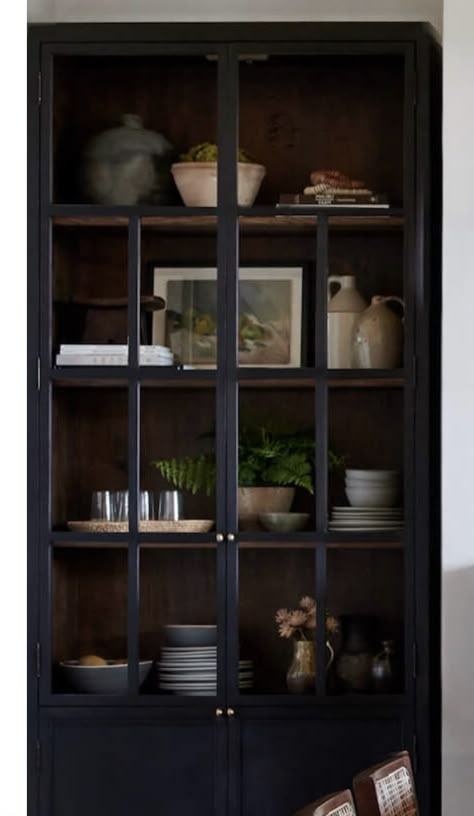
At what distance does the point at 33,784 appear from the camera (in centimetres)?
377

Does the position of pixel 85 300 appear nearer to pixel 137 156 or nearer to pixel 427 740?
pixel 137 156

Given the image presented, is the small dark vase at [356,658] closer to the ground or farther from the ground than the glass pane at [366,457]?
closer to the ground

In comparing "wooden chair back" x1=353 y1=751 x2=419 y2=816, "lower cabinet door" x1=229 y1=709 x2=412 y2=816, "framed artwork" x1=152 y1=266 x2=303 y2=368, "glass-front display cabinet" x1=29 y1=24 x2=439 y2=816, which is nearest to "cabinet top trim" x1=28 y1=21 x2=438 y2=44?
"glass-front display cabinet" x1=29 y1=24 x2=439 y2=816

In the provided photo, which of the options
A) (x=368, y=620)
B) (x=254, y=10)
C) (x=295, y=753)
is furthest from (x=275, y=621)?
(x=254, y=10)

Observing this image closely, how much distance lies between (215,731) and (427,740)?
569mm

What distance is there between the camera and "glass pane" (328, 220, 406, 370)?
3750 millimetres

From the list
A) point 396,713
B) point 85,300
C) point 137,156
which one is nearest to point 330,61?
point 137,156

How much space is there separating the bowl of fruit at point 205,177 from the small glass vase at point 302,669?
122cm

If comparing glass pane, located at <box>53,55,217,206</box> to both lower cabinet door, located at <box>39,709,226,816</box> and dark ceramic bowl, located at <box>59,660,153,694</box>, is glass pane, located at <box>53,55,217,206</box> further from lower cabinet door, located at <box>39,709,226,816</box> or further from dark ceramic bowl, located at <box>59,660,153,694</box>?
lower cabinet door, located at <box>39,709,226,816</box>

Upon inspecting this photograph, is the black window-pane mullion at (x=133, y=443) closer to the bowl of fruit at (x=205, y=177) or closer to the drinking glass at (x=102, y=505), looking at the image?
the drinking glass at (x=102, y=505)

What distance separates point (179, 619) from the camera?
3.87 meters

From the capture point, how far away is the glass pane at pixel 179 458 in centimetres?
377

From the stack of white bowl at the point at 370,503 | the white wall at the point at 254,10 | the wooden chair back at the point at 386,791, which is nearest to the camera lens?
the wooden chair back at the point at 386,791

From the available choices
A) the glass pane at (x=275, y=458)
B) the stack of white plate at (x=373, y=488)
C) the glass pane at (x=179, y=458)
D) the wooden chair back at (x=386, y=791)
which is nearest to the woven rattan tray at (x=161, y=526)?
the glass pane at (x=179, y=458)
